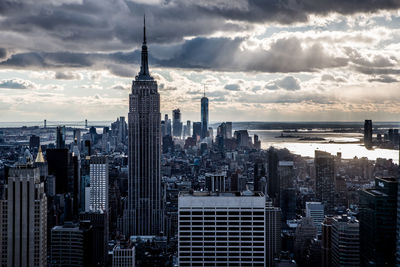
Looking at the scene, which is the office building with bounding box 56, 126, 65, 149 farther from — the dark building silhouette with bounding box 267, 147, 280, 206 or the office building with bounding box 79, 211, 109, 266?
the dark building silhouette with bounding box 267, 147, 280, 206

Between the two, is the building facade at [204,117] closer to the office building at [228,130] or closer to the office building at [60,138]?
the office building at [228,130]

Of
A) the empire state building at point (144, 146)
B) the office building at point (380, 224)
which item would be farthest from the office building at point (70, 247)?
the empire state building at point (144, 146)

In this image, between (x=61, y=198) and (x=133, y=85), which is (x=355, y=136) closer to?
(x=61, y=198)

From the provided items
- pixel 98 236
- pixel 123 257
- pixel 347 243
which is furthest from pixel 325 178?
pixel 98 236

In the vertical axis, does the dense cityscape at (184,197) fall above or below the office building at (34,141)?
below

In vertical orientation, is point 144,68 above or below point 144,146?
above

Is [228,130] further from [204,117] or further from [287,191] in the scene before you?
[287,191]

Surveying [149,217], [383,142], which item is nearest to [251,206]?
[383,142]
